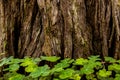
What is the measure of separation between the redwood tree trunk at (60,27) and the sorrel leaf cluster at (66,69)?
0.13 metres

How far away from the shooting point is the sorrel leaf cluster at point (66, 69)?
252 centimetres

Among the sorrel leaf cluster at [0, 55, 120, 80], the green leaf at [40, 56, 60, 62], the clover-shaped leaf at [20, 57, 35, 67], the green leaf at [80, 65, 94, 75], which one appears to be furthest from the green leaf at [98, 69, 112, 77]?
the clover-shaped leaf at [20, 57, 35, 67]

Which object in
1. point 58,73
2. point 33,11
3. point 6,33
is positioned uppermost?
point 33,11

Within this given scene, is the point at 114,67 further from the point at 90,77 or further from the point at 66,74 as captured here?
the point at 66,74

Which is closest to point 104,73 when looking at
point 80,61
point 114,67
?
point 114,67

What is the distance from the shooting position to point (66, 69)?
2576 mm

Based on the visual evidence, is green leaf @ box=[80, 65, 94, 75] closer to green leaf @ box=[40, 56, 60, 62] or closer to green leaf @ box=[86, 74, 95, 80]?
green leaf @ box=[86, 74, 95, 80]

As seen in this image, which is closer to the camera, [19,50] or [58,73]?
[58,73]

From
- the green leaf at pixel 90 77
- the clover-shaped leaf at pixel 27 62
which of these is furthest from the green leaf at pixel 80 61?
the clover-shaped leaf at pixel 27 62

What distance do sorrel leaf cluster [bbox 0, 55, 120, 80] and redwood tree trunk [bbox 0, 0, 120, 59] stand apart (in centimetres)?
13

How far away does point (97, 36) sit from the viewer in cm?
291

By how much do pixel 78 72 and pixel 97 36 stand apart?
0.52 meters

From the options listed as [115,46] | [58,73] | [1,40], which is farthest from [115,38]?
[1,40]

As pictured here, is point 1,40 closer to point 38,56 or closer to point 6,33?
point 6,33
